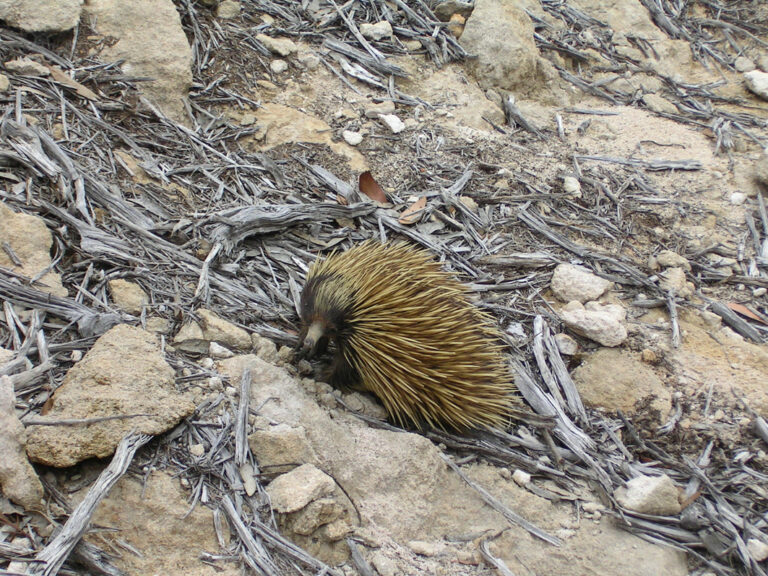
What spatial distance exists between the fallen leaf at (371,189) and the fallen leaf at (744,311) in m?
2.57

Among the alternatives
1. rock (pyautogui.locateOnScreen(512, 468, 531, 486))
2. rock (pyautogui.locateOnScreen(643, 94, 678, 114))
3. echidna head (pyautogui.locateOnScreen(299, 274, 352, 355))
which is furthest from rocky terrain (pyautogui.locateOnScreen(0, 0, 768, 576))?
echidna head (pyautogui.locateOnScreen(299, 274, 352, 355))

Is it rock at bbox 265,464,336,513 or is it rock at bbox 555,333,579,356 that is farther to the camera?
rock at bbox 555,333,579,356

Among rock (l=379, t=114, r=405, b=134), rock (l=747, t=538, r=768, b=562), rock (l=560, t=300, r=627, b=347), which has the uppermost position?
rock (l=379, t=114, r=405, b=134)

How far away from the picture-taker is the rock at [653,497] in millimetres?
3414

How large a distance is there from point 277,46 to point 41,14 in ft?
5.97

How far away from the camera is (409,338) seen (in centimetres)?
392

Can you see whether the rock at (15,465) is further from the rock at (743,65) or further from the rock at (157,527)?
the rock at (743,65)

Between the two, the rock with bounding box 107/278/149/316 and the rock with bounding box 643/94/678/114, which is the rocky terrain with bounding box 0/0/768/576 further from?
the rock with bounding box 643/94/678/114

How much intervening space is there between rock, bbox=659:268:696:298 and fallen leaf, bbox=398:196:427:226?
1.77 metres

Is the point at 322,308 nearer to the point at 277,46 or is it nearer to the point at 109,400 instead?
the point at 109,400

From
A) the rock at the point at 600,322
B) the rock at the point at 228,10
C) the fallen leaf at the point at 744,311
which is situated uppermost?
the rock at the point at 228,10

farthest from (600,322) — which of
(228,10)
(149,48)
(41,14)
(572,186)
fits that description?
(41,14)

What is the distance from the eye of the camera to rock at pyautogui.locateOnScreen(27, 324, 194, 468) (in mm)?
2652

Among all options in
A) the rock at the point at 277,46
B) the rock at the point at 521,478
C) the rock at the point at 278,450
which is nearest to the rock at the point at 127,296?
the rock at the point at 278,450
